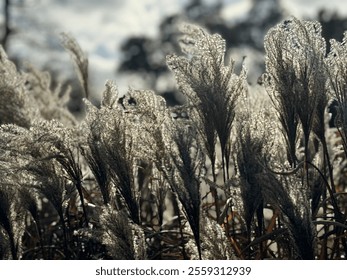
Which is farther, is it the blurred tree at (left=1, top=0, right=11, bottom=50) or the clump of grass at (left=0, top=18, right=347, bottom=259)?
the blurred tree at (left=1, top=0, right=11, bottom=50)

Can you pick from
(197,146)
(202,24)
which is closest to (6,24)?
(202,24)

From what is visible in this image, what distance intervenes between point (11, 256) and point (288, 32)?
1.27 m

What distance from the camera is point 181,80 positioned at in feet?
8.50

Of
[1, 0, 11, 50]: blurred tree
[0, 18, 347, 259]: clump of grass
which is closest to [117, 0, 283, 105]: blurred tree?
[1, 0, 11, 50]: blurred tree

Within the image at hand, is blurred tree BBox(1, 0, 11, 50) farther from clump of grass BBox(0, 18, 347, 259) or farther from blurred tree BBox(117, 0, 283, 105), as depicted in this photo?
clump of grass BBox(0, 18, 347, 259)

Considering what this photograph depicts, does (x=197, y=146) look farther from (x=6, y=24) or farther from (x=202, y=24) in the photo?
(x=202, y=24)

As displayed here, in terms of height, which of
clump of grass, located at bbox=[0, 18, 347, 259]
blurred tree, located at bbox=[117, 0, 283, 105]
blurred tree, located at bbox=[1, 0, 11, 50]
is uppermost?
blurred tree, located at bbox=[117, 0, 283, 105]

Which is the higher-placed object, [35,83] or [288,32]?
[35,83]

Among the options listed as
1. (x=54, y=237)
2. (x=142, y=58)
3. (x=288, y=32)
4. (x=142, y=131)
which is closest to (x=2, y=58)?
(x=54, y=237)

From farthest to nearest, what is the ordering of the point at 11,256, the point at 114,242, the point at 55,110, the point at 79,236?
the point at 55,110 < the point at 79,236 < the point at 11,256 < the point at 114,242

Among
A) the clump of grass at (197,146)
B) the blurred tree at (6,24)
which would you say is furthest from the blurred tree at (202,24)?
the clump of grass at (197,146)

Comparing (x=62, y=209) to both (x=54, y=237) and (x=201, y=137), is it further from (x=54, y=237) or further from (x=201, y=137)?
(x=54, y=237)

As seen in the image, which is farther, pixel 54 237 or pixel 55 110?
pixel 55 110
